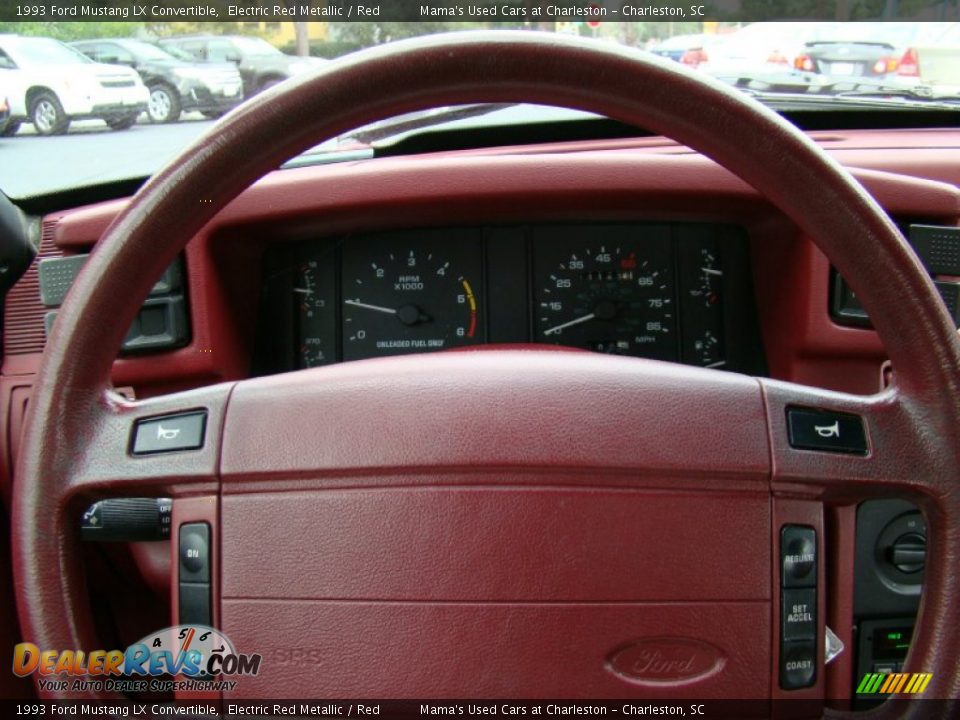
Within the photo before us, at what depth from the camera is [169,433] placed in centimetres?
119

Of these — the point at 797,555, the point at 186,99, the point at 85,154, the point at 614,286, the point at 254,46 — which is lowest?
the point at 797,555

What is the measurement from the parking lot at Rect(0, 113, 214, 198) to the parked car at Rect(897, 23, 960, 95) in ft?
5.57

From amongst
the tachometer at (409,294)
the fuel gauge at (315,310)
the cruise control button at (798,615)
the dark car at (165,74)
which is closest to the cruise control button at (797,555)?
the cruise control button at (798,615)

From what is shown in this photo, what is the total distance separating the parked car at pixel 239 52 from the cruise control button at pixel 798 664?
4.42 feet

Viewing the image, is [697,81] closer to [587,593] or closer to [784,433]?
[784,433]

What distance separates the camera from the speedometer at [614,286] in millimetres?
1929

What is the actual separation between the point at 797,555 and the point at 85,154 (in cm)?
176

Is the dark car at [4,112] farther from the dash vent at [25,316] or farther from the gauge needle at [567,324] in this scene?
the gauge needle at [567,324]

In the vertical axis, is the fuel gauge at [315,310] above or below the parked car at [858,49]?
below

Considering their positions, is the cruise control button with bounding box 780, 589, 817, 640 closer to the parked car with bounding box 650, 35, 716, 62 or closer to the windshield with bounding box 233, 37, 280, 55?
the parked car with bounding box 650, 35, 716, 62

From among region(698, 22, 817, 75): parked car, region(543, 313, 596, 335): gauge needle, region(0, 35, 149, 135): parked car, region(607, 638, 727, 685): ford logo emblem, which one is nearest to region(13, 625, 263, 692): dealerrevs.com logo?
region(607, 638, 727, 685): ford logo emblem

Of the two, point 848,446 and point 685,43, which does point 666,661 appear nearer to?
point 848,446

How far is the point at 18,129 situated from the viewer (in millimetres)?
2266

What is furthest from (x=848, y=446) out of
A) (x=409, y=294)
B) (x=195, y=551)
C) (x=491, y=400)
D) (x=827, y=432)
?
(x=409, y=294)
